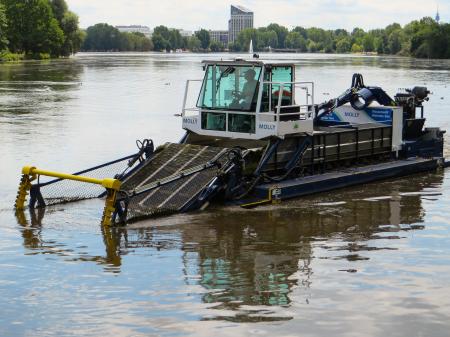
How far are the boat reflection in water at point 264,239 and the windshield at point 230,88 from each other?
230cm

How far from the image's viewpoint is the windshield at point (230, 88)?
1744 cm

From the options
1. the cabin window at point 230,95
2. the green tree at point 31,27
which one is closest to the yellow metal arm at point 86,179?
the cabin window at point 230,95

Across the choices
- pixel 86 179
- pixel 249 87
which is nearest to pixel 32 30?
pixel 249 87

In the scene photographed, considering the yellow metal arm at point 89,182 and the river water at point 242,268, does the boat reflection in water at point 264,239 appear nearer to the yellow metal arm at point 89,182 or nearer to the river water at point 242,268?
the river water at point 242,268

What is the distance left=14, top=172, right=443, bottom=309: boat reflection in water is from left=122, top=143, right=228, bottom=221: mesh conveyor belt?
1.35ft

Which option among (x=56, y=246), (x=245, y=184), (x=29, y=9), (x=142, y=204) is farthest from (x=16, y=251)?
(x=29, y=9)

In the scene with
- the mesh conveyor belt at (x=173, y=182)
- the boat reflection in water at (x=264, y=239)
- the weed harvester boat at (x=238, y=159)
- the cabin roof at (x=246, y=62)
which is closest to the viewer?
the boat reflection in water at (x=264, y=239)

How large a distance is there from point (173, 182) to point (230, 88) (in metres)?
2.81

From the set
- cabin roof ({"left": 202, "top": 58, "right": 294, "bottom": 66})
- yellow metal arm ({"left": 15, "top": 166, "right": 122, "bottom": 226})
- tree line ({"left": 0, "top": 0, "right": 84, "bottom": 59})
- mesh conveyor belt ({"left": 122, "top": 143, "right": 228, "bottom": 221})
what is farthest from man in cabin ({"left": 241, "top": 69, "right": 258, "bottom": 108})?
tree line ({"left": 0, "top": 0, "right": 84, "bottom": 59})

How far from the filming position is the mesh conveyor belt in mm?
15445

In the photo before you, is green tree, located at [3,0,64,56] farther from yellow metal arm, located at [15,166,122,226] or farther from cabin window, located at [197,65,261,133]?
yellow metal arm, located at [15,166,122,226]

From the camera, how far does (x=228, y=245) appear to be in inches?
540

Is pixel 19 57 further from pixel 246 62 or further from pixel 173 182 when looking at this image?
pixel 173 182

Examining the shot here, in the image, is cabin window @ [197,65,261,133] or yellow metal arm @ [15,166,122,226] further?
cabin window @ [197,65,261,133]
